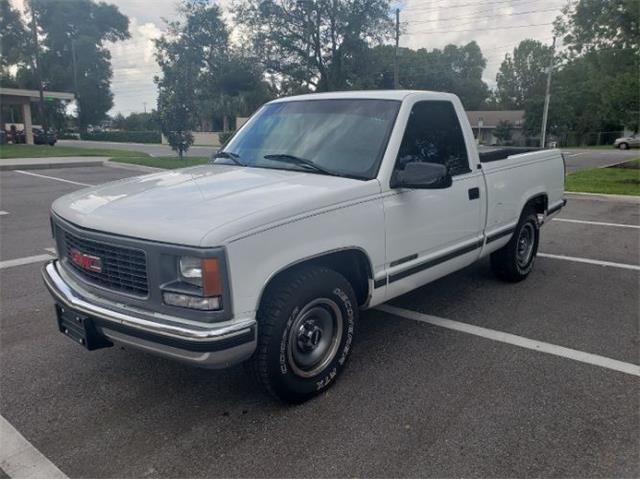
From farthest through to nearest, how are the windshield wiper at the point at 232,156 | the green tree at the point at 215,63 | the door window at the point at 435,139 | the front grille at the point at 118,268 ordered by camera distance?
the green tree at the point at 215,63
the windshield wiper at the point at 232,156
the door window at the point at 435,139
the front grille at the point at 118,268

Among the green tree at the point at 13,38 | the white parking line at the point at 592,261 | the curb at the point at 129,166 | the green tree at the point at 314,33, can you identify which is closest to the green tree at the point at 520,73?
the green tree at the point at 314,33

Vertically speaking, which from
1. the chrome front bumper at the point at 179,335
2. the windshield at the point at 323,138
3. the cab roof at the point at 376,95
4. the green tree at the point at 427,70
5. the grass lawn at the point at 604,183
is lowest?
the grass lawn at the point at 604,183

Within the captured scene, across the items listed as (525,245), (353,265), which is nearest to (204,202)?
(353,265)

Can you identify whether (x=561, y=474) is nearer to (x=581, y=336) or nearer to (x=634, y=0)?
(x=581, y=336)

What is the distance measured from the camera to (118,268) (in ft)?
9.78

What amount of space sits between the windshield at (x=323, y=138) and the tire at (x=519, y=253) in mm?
2397

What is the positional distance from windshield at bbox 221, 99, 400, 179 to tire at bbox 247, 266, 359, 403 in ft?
2.88

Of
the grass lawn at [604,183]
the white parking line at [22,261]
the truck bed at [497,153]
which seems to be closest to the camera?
the truck bed at [497,153]

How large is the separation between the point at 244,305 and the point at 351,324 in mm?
993

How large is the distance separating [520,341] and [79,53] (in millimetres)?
71758

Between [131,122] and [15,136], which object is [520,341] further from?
[131,122]

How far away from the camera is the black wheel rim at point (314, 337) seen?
3.21 meters

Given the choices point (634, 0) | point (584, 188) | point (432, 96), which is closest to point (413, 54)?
point (634, 0)

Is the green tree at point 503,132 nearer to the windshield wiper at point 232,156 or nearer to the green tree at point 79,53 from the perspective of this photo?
the green tree at point 79,53
